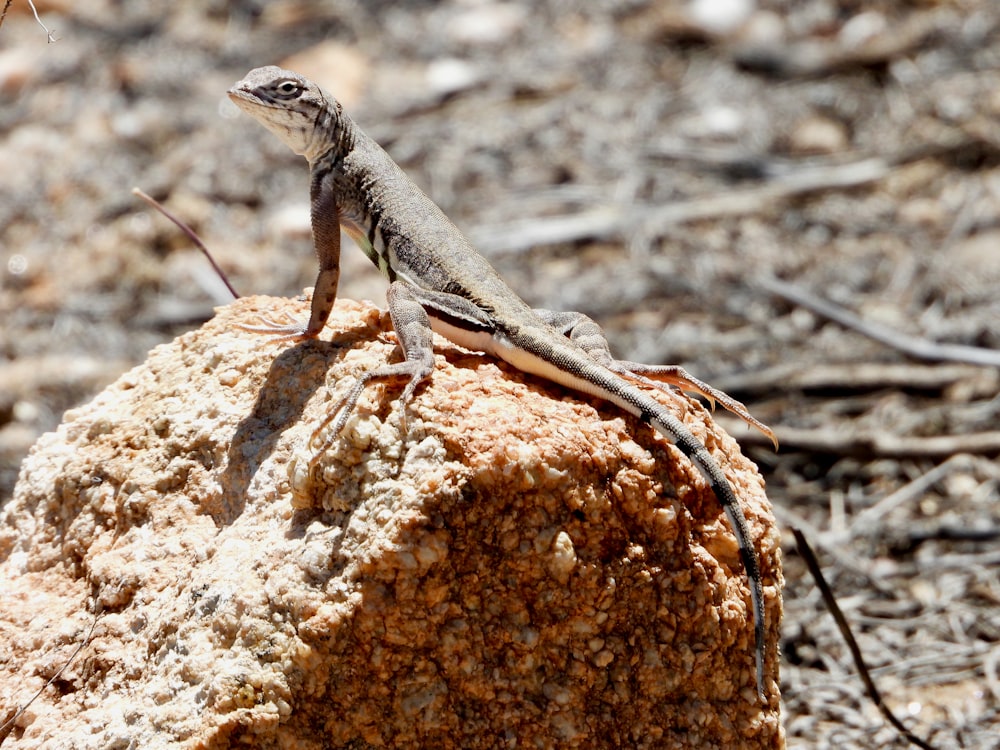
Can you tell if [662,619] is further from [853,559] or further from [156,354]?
[853,559]

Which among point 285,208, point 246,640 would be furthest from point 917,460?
point 285,208

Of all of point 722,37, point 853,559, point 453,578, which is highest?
point 722,37

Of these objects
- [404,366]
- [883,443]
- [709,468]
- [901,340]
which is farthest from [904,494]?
[404,366]

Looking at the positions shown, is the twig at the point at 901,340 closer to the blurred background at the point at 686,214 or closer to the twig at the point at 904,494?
the blurred background at the point at 686,214

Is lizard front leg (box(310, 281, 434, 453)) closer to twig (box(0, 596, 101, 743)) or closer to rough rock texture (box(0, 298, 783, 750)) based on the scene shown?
rough rock texture (box(0, 298, 783, 750))

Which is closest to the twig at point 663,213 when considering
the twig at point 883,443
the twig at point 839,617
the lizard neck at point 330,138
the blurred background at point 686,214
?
the blurred background at point 686,214

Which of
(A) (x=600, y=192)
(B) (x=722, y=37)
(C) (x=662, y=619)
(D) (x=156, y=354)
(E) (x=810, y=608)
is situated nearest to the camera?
(C) (x=662, y=619)
